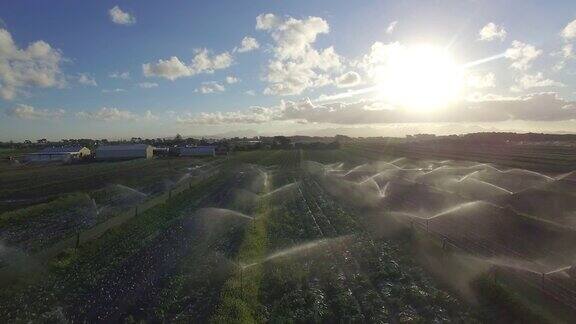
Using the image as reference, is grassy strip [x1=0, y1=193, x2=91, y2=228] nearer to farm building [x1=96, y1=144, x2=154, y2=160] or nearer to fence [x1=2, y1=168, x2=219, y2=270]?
fence [x1=2, y1=168, x2=219, y2=270]

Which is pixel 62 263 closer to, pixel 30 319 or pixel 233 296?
pixel 30 319

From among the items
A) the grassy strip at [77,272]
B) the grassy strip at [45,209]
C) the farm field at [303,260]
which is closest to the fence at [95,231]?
the farm field at [303,260]

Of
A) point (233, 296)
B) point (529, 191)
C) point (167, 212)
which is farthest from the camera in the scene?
point (529, 191)

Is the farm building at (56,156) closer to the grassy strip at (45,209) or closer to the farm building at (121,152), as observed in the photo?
the farm building at (121,152)

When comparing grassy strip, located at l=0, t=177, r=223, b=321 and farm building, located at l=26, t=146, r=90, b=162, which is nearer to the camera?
grassy strip, located at l=0, t=177, r=223, b=321

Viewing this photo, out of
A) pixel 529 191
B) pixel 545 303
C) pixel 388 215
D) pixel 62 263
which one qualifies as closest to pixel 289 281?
pixel 545 303

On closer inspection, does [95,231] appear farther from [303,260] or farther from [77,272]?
[303,260]

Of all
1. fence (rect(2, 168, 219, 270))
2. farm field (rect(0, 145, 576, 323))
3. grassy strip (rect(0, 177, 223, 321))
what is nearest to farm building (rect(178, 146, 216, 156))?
fence (rect(2, 168, 219, 270))

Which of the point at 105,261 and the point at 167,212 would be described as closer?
the point at 105,261
